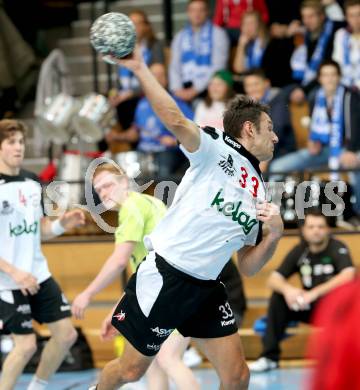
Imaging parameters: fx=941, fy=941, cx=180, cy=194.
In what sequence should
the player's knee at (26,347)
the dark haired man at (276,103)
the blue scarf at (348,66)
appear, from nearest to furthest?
the player's knee at (26,347) < the dark haired man at (276,103) < the blue scarf at (348,66)

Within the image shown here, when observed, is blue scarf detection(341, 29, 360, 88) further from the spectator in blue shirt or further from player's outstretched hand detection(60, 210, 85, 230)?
player's outstretched hand detection(60, 210, 85, 230)

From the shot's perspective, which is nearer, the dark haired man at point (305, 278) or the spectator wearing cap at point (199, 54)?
the dark haired man at point (305, 278)

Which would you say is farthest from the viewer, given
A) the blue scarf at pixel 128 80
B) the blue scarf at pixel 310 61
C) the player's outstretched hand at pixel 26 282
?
the blue scarf at pixel 128 80

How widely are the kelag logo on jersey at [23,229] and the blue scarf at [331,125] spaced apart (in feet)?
13.0

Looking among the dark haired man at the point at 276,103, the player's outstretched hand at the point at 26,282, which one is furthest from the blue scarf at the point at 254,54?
the player's outstretched hand at the point at 26,282

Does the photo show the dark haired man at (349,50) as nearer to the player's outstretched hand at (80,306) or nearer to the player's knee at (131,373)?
the player's outstretched hand at (80,306)

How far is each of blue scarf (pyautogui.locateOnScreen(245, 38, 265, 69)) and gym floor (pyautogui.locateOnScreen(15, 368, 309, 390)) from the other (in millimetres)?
3855

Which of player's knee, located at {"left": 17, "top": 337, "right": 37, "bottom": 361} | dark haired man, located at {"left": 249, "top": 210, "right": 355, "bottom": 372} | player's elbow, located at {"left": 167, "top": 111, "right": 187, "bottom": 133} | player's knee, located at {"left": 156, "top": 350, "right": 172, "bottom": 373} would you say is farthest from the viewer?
dark haired man, located at {"left": 249, "top": 210, "right": 355, "bottom": 372}

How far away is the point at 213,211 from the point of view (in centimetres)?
452

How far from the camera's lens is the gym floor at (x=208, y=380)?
7.51m

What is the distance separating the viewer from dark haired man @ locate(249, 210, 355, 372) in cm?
812

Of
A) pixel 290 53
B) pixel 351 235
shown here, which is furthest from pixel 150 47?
pixel 351 235

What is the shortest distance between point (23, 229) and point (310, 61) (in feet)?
16.6

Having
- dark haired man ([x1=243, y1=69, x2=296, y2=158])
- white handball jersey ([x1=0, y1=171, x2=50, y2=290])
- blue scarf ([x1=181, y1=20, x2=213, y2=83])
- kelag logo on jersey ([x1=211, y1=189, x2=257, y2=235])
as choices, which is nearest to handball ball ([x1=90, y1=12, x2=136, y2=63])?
kelag logo on jersey ([x1=211, y1=189, x2=257, y2=235])
